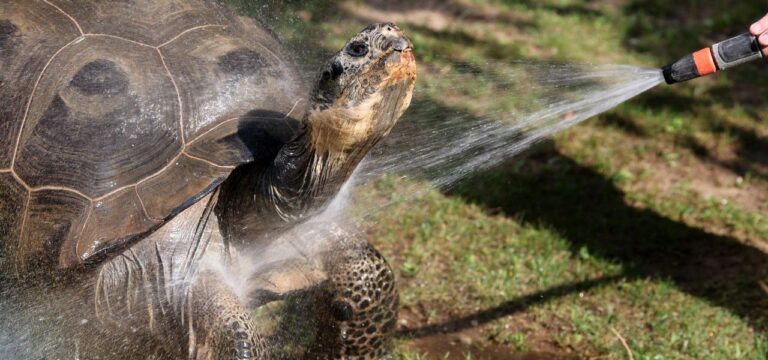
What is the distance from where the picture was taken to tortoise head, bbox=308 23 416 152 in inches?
113

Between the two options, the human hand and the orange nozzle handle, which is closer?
the human hand

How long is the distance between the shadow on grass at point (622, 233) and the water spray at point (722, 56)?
1659 mm

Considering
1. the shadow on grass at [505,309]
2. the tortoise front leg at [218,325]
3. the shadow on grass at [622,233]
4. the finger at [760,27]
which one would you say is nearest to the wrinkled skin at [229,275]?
the tortoise front leg at [218,325]

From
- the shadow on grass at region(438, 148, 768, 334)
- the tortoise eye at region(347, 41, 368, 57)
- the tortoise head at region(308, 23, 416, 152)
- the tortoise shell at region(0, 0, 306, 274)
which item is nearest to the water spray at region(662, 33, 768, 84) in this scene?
the tortoise head at region(308, 23, 416, 152)

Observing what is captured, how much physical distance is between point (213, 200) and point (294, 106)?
0.50m

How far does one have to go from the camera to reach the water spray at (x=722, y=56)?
344 cm

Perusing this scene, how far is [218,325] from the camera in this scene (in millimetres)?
3418

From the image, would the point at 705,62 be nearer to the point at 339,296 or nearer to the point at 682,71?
the point at 682,71

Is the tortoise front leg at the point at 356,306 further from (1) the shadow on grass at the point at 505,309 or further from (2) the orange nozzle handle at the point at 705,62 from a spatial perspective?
(2) the orange nozzle handle at the point at 705,62

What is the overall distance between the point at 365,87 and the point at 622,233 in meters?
3.01

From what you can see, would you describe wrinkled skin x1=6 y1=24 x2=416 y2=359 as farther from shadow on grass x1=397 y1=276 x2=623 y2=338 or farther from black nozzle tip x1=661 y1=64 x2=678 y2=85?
black nozzle tip x1=661 y1=64 x2=678 y2=85

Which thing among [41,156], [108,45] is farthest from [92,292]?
[108,45]

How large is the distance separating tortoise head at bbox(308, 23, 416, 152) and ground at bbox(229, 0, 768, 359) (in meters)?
1.27

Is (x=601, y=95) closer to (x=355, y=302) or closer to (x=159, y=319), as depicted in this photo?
(x=355, y=302)
